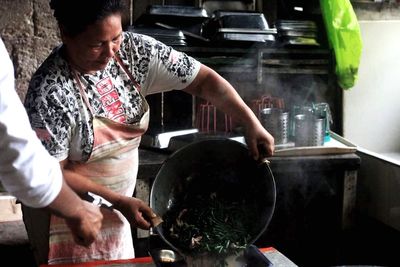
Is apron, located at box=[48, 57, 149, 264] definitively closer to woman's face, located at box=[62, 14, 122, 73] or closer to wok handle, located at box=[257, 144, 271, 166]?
woman's face, located at box=[62, 14, 122, 73]

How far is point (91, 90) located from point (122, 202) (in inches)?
19.7

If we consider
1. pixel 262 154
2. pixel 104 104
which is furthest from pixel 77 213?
pixel 262 154

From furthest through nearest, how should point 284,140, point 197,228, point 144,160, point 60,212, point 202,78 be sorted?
point 284,140 < point 144,160 < point 202,78 < point 197,228 < point 60,212

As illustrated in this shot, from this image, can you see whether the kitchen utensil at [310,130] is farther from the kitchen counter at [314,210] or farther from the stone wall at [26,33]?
the stone wall at [26,33]

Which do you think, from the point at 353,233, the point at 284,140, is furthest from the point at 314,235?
the point at 284,140

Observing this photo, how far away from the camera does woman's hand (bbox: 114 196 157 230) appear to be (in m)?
2.11

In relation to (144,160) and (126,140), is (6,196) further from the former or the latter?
(126,140)

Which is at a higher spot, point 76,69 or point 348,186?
point 76,69

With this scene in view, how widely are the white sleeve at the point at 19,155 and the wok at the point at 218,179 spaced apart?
80cm

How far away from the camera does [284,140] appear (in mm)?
4008

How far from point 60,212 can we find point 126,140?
2.93ft

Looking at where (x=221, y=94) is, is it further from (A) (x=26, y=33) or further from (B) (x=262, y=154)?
(A) (x=26, y=33)

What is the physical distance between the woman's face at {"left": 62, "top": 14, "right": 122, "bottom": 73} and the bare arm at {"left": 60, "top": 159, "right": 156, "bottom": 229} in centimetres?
42

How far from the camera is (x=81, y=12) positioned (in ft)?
7.02
